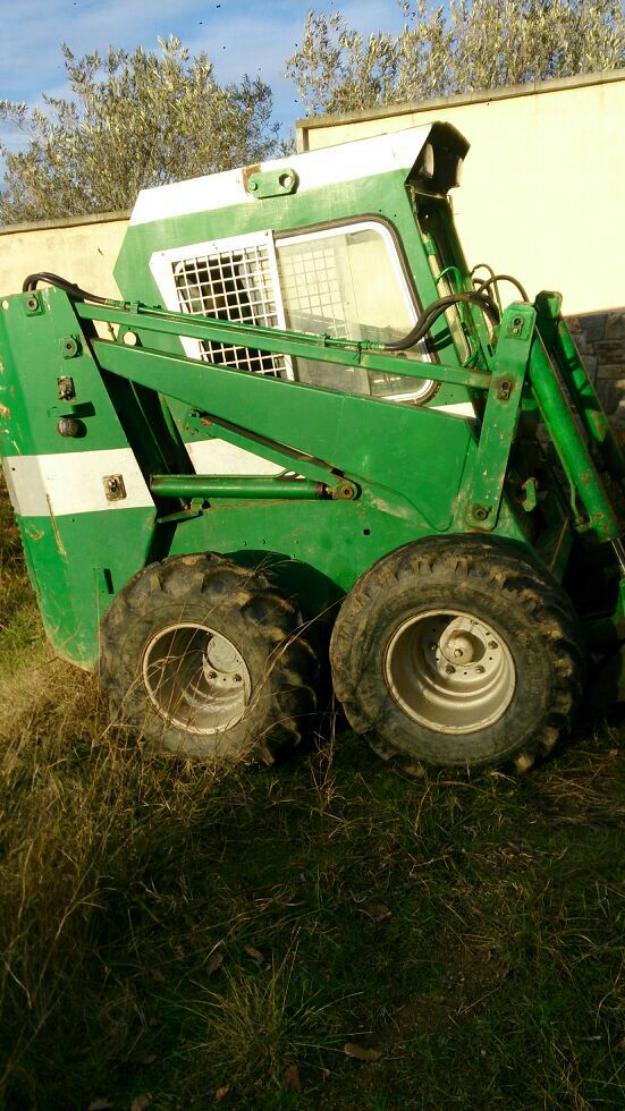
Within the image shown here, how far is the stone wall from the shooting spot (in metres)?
8.37

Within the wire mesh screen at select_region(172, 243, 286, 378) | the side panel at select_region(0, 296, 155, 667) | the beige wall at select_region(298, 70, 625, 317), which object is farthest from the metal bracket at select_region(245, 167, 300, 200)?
the beige wall at select_region(298, 70, 625, 317)

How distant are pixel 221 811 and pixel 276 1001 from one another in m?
1.07

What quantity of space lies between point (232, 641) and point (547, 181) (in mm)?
5739

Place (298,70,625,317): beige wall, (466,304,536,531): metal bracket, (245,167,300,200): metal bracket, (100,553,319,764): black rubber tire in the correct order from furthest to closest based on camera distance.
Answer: (298,70,625,317): beige wall
(245,167,300,200): metal bracket
(100,553,319,764): black rubber tire
(466,304,536,531): metal bracket

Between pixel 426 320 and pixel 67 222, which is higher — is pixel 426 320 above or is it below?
below

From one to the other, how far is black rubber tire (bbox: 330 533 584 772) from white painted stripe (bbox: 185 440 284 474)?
2.77ft

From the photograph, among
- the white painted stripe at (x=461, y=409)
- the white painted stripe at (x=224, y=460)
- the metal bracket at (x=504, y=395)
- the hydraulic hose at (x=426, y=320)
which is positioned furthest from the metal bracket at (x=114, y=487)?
the metal bracket at (x=504, y=395)

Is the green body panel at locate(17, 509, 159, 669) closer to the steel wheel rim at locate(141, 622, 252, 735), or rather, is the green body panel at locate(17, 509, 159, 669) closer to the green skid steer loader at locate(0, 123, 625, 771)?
the green skid steer loader at locate(0, 123, 625, 771)

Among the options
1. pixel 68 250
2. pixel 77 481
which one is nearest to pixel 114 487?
pixel 77 481

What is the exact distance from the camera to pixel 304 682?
4199 millimetres

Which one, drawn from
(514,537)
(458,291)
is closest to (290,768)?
(514,537)

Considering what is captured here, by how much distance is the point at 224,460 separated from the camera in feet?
15.5

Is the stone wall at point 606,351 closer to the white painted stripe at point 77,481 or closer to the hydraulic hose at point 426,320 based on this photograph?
the hydraulic hose at point 426,320

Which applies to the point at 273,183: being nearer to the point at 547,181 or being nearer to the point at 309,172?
the point at 309,172
